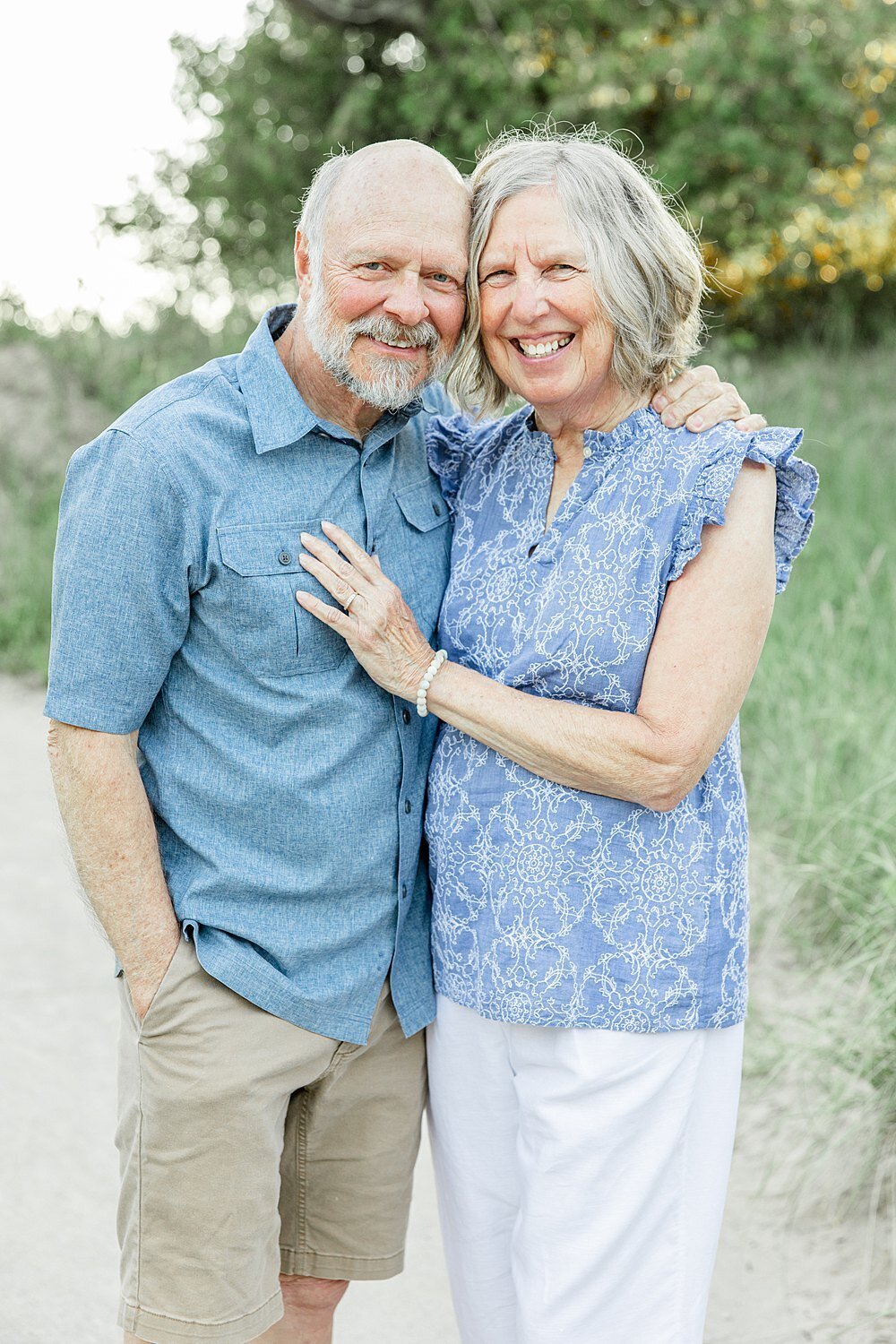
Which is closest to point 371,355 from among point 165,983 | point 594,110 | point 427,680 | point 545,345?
point 545,345

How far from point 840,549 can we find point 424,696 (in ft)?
14.0

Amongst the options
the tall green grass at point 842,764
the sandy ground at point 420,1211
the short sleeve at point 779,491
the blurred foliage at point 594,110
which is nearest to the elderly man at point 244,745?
the short sleeve at point 779,491

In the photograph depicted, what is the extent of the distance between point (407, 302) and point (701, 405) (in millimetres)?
499

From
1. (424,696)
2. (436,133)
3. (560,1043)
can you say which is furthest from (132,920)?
(436,133)

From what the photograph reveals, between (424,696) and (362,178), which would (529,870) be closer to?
(424,696)

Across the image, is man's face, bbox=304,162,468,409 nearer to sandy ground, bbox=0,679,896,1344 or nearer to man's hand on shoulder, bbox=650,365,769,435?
man's hand on shoulder, bbox=650,365,769,435

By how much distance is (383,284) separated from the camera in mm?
2141

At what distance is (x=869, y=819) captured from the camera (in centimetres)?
351

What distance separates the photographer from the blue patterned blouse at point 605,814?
2.03 m

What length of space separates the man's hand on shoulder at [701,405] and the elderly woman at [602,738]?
0.09 ft

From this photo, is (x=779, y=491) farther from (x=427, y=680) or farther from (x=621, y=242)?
(x=427, y=680)

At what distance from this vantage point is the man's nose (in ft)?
6.97

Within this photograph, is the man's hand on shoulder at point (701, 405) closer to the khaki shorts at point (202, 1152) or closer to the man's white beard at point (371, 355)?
the man's white beard at point (371, 355)

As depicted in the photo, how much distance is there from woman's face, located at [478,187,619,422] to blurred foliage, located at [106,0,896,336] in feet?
22.2
